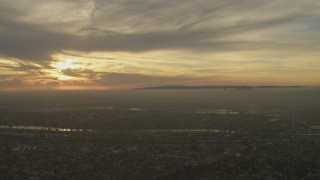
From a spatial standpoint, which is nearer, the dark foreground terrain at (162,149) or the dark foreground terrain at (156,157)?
the dark foreground terrain at (156,157)

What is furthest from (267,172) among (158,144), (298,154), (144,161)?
(158,144)

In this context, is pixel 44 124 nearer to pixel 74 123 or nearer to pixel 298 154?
pixel 74 123

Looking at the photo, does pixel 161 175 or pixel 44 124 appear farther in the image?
pixel 44 124

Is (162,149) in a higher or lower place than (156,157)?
higher

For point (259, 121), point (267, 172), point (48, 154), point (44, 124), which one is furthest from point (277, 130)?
point (44, 124)

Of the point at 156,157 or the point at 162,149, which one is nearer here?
the point at 156,157

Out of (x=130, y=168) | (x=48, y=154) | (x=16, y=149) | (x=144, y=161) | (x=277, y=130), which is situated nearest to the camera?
(x=130, y=168)

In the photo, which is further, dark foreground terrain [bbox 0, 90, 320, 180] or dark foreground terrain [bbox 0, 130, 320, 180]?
dark foreground terrain [bbox 0, 90, 320, 180]

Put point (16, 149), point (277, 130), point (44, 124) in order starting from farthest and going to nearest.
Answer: point (44, 124), point (277, 130), point (16, 149)

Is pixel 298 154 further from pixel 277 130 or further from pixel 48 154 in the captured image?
pixel 48 154
